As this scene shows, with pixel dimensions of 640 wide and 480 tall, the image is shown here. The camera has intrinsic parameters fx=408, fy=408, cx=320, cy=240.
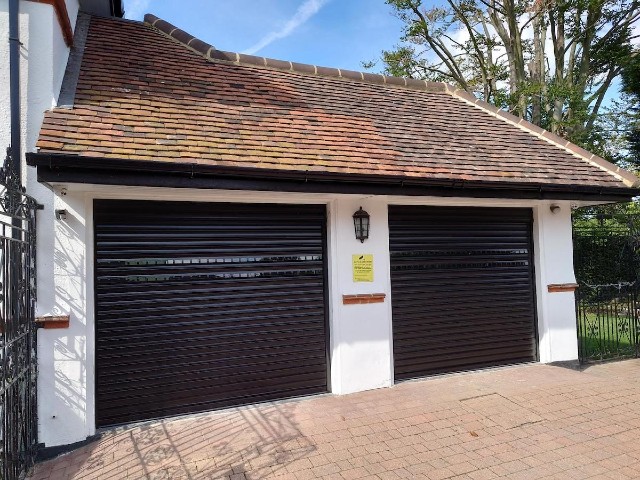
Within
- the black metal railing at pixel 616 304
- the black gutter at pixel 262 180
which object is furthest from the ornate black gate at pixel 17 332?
the black metal railing at pixel 616 304

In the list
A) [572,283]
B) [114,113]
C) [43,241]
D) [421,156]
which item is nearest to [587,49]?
[572,283]

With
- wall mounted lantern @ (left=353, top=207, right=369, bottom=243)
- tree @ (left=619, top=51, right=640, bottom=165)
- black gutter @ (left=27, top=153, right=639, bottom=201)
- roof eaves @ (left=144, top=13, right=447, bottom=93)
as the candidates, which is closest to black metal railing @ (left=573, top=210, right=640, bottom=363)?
black gutter @ (left=27, top=153, right=639, bottom=201)

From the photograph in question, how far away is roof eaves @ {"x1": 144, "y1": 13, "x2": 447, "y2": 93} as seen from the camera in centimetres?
736

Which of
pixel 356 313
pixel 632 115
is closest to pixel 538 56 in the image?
pixel 632 115

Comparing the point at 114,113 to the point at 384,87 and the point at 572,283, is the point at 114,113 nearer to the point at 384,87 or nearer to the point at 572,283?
the point at 384,87

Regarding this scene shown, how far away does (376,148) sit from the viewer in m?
6.00

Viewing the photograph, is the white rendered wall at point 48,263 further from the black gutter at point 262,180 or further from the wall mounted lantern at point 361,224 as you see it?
the wall mounted lantern at point 361,224

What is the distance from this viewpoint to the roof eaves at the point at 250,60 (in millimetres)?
7359

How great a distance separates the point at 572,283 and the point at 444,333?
2554mm

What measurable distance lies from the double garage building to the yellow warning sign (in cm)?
3

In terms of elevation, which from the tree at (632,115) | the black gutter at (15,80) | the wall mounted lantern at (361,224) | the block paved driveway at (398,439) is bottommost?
the block paved driveway at (398,439)

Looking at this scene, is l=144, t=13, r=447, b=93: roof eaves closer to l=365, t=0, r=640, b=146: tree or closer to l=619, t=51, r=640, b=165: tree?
A: l=365, t=0, r=640, b=146: tree

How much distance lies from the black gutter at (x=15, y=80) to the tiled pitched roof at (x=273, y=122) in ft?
0.96

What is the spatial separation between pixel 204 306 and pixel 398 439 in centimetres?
273
